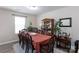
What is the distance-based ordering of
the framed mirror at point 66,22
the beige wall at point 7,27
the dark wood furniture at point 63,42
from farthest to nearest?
the beige wall at point 7,27
the dark wood furniture at point 63,42
the framed mirror at point 66,22

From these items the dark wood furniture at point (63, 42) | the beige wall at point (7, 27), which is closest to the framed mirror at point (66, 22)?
the dark wood furniture at point (63, 42)

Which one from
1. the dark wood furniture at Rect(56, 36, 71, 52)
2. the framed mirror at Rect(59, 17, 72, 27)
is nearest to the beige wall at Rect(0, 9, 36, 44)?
the dark wood furniture at Rect(56, 36, 71, 52)

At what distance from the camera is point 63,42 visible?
2762mm

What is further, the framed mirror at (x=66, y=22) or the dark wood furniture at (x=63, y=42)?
the dark wood furniture at (x=63, y=42)

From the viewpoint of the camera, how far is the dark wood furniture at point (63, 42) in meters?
2.51

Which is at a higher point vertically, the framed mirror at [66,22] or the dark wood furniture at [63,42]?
the framed mirror at [66,22]

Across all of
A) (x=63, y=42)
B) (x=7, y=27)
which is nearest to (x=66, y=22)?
(x=63, y=42)

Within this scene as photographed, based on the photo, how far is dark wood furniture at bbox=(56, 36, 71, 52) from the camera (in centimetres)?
251

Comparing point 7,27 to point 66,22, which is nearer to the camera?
point 66,22

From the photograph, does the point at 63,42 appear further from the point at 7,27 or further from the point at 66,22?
the point at 7,27

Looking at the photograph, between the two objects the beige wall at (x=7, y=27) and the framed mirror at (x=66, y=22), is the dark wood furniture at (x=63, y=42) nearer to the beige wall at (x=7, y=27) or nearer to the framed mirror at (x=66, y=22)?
the framed mirror at (x=66, y=22)

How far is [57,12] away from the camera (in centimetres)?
239

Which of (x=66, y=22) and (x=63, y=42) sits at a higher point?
(x=66, y=22)
